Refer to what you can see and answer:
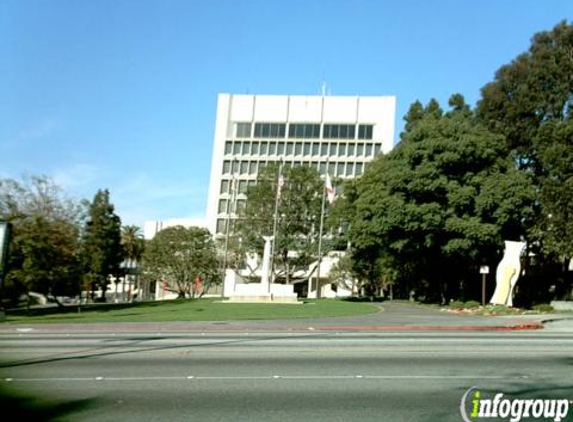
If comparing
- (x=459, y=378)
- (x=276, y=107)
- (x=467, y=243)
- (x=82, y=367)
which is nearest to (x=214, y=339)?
(x=82, y=367)

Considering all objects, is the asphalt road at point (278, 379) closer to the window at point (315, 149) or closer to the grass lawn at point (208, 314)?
the grass lawn at point (208, 314)

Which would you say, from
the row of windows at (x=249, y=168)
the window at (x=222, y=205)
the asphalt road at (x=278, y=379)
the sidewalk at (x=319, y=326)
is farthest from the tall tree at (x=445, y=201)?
the window at (x=222, y=205)

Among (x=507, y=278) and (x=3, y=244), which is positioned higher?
(x=507, y=278)

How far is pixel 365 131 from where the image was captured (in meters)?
97.0

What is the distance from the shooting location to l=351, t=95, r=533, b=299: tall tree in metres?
38.8

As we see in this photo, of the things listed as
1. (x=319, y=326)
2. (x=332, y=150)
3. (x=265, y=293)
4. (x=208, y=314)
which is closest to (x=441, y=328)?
(x=319, y=326)

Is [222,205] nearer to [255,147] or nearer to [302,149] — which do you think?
[255,147]

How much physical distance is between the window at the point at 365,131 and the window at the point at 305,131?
21.4ft

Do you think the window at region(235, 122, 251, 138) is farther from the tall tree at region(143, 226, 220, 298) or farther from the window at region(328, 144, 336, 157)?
the tall tree at region(143, 226, 220, 298)

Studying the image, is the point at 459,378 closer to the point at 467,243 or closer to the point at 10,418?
the point at 10,418

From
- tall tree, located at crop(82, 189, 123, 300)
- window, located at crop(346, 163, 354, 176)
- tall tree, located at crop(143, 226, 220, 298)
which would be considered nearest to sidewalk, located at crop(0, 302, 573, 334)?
tall tree, located at crop(143, 226, 220, 298)

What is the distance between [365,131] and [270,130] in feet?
49.1

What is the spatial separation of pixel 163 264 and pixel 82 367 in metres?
56.4

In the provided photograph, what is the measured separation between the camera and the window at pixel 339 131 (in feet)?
318
